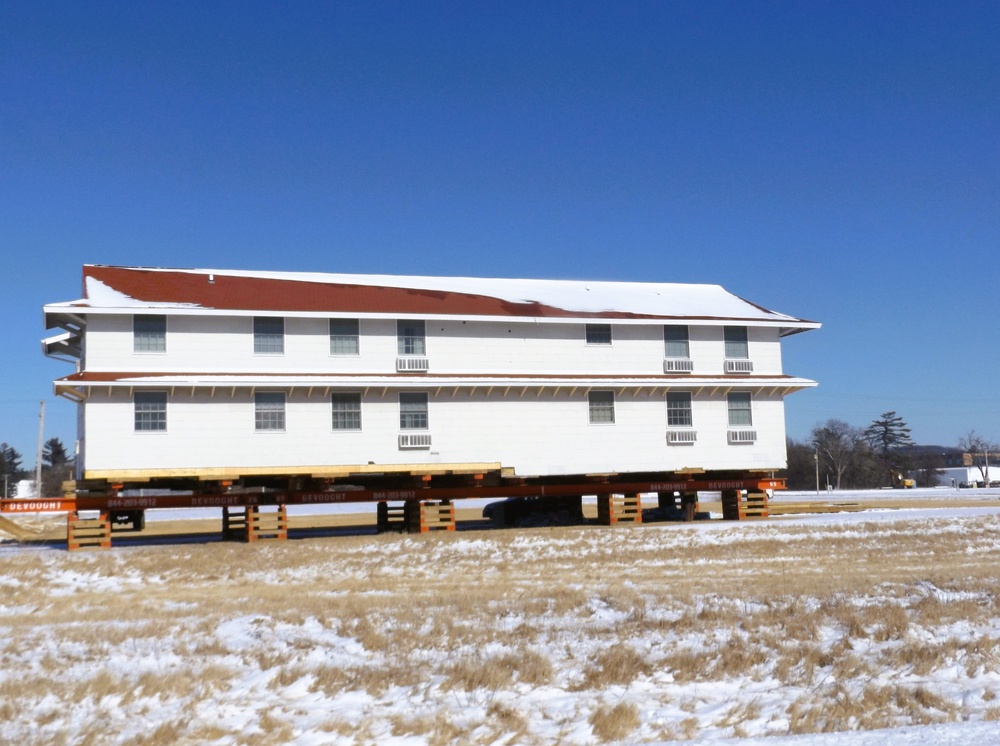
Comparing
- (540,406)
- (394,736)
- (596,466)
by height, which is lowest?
(394,736)

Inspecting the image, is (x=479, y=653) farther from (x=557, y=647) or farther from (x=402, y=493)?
(x=402, y=493)

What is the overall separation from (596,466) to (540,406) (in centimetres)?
280

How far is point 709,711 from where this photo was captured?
9906 millimetres

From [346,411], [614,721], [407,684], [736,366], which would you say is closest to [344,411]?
[346,411]

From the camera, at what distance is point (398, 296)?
109ft

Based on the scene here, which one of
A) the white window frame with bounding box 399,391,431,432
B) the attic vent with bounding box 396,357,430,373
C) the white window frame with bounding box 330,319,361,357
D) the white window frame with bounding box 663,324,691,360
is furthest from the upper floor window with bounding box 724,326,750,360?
the white window frame with bounding box 330,319,361,357

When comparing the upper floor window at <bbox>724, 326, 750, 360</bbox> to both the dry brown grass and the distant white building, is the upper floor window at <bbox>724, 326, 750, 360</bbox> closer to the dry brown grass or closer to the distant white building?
the dry brown grass

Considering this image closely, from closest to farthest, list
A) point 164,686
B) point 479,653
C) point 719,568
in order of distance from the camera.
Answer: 1. point 164,686
2. point 479,653
3. point 719,568

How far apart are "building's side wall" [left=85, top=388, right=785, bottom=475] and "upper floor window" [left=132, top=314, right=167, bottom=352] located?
5.30ft

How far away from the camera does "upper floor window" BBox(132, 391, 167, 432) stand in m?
29.0

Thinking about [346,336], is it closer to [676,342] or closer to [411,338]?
[411,338]

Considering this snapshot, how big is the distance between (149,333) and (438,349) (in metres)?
8.96

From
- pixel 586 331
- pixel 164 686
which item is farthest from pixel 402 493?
pixel 164 686

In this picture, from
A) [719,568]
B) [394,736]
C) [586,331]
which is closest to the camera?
[394,736]
